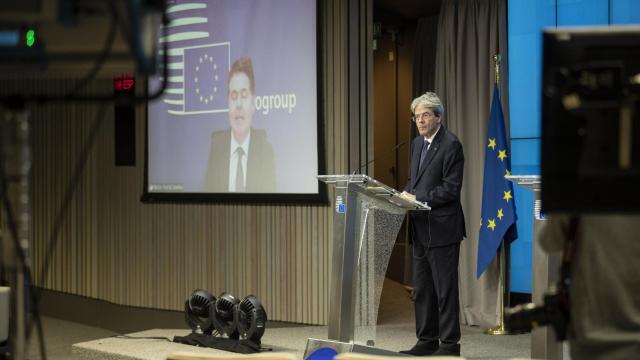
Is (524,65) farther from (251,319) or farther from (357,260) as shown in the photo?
(251,319)

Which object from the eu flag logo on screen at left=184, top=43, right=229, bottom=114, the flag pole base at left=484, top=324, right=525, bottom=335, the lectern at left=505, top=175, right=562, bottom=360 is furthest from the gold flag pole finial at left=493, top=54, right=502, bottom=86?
the lectern at left=505, top=175, right=562, bottom=360

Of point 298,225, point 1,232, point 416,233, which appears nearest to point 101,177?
point 298,225

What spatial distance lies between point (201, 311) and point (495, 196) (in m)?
2.35

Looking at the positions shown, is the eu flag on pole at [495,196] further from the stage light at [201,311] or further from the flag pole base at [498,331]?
the stage light at [201,311]

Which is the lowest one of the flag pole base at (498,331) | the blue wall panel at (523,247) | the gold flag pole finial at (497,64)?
the flag pole base at (498,331)

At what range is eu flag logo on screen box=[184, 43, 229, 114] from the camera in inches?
266

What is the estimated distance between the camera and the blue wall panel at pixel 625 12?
5.95 meters

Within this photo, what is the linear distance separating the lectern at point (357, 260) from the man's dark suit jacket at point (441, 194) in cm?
23

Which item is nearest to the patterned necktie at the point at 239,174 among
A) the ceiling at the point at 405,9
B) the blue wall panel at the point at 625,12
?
the ceiling at the point at 405,9

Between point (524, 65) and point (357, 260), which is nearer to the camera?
point (357, 260)

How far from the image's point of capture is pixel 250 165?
663 centimetres

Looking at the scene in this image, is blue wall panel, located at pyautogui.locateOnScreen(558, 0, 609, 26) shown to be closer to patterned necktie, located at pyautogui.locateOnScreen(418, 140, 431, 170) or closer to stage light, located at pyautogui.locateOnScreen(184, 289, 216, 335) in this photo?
patterned necktie, located at pyautogui.locateOnScreen(418, 140, 431, 170)

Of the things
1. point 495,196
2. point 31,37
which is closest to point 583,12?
point 495,196

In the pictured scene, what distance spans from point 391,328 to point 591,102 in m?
4.47
